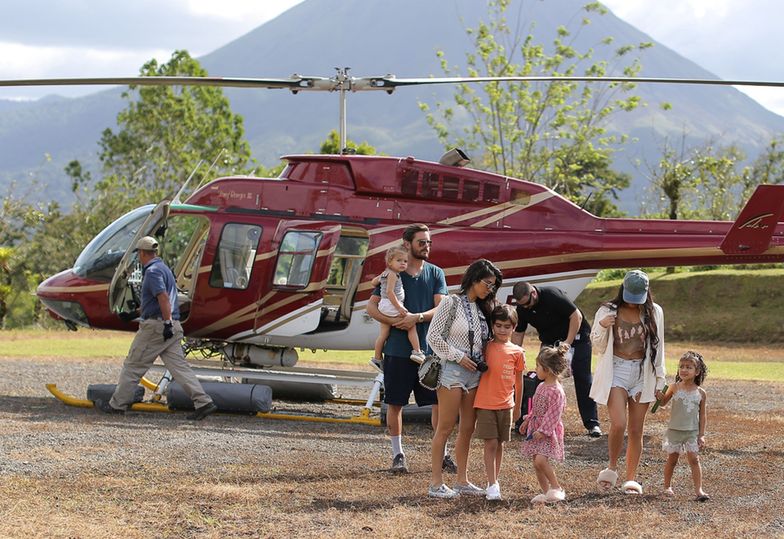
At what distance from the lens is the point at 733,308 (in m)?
31.2

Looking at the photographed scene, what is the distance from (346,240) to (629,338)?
503cm

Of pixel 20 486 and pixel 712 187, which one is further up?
pixel 712 187

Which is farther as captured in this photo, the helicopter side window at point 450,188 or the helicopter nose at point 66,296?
the helicopter nose at point 66,296

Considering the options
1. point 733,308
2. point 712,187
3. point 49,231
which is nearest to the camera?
point 733,308

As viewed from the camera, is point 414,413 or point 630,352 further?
point 414,413

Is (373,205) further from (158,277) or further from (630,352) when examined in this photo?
(630,352)

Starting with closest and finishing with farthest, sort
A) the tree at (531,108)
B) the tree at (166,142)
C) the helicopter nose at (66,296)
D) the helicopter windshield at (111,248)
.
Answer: the helicopter windshield at (111,248), the helicopter nose at (66,296), the tree at (531,108), the tree at (166,142)

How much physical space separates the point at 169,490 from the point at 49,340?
19192mm

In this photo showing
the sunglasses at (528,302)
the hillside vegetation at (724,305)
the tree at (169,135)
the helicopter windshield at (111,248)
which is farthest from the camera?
the tree at (169,135)

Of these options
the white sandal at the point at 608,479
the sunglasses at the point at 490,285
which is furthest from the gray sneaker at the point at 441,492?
the sunglasses at the point at 490,285

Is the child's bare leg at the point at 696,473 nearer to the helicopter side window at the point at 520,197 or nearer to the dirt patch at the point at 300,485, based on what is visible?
the dirt patch at the point at 300,485

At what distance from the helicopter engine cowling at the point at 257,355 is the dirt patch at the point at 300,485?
4.04ft

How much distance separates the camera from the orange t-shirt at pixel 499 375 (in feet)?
25.7

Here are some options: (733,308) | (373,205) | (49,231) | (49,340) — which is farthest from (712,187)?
(373,205)
